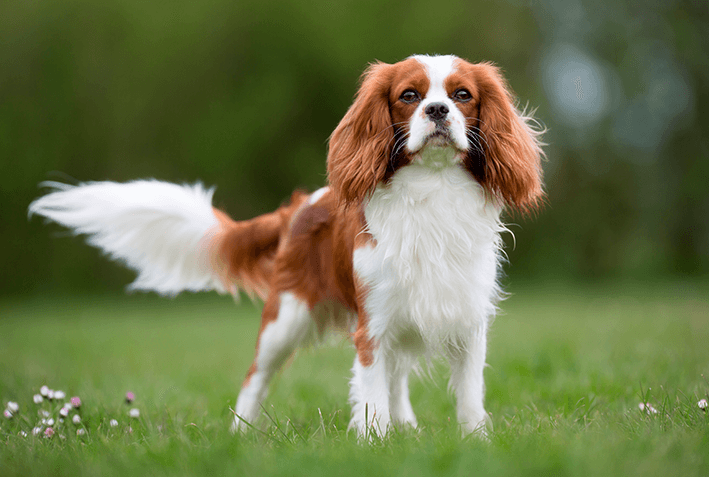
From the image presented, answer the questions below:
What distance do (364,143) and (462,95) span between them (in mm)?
495

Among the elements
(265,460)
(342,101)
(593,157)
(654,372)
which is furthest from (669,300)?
(265,460)

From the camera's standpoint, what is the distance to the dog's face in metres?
2.73

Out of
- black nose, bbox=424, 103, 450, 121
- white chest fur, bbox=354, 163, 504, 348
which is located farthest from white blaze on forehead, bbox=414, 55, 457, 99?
white chest fur, bbox=354, 163, 504, 348

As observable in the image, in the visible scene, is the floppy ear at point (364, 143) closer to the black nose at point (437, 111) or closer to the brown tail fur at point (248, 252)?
the black nose at point (437, 111)

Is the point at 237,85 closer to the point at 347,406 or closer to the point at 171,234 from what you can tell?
the point at 171,234

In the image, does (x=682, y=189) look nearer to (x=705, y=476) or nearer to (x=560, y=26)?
(x=560, y=26)

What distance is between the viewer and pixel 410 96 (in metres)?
2.86

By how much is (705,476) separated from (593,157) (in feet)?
44.3

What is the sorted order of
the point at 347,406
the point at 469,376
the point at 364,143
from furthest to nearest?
the point at 347,406, the point at 469,376, the point at 364,143

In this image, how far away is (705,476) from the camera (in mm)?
2068

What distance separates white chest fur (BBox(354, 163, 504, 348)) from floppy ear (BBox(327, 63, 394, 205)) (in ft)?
0.31

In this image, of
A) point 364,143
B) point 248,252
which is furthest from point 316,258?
point 364,143

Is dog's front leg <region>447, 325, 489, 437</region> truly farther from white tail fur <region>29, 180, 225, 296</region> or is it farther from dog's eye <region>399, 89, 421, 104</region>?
white tail fur <region>29, 180, 225, 296</region>

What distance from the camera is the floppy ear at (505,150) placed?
287 centimetres
